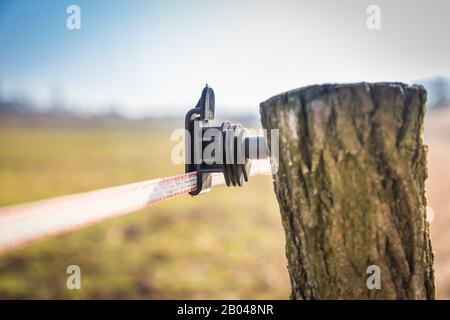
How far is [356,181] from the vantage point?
1260mm

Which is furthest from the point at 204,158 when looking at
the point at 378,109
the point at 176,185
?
the point at 378,109

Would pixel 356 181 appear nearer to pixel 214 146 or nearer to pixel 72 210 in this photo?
pixel 214 146

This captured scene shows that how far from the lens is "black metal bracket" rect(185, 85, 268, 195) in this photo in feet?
5.50

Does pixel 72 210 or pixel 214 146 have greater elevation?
pixel 214 146

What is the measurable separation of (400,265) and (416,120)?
426 millimetres

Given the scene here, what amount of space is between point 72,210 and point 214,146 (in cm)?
68

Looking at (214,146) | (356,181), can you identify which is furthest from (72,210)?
(356,181)

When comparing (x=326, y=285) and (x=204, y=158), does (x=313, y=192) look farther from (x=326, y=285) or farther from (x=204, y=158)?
(x=204, y=158)

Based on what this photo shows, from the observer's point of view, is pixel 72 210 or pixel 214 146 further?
pixel 214 146

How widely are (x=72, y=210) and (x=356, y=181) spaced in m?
0.79

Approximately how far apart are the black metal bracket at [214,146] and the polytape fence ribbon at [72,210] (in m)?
0.18

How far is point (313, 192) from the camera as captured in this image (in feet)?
4.21

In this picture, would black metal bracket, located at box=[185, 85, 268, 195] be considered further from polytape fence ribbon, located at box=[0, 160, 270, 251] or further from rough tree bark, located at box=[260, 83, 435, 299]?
rough tree bark, located at box=[260, 83, 435, 299]
